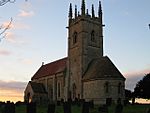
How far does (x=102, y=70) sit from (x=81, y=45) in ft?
24.2

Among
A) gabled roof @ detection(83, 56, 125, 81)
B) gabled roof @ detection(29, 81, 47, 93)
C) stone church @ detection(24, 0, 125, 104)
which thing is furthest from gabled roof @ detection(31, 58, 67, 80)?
gabled roof @ detection(83, 56, 125, 81)

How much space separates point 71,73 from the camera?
208 feet

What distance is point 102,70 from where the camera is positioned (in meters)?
56.5

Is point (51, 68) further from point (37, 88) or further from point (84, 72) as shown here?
point (84, 72)

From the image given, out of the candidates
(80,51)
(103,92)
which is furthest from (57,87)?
(103,92)

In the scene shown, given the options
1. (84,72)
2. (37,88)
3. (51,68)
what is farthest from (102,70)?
(51,68)

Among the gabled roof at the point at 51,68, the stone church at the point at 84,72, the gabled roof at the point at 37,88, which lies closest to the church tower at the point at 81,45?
the stone church at the point at 84,72

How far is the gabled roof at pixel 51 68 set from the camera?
68.6 m

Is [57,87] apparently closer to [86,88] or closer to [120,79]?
[86,88]

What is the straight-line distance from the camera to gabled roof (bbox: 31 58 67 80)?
225 feet

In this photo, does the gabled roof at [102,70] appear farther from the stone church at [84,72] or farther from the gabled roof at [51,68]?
the gabled roof at [51,68]

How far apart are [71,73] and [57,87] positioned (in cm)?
591

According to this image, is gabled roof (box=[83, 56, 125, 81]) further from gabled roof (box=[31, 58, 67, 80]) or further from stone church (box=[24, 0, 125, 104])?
gabled roof (box=[31, 58, 67, 80])

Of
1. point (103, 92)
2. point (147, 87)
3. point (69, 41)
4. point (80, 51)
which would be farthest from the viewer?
point (147, 87)
